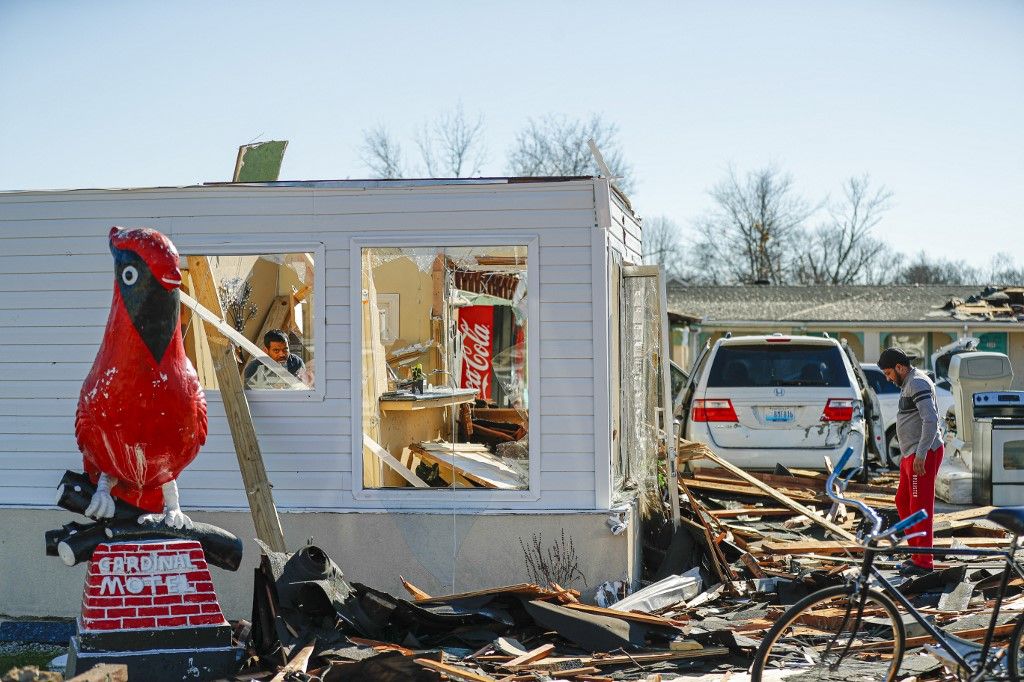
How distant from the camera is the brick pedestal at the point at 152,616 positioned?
19.1 feet

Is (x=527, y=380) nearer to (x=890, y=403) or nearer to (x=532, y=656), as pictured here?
(x=532, y=656)

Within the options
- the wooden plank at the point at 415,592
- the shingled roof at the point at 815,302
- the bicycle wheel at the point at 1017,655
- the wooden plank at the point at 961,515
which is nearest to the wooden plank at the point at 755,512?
the wooden plank at the point at 961,515

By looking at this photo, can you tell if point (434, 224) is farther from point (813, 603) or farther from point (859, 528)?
point (859, 528)

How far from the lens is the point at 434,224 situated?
8.31 meters

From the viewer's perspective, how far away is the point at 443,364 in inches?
330

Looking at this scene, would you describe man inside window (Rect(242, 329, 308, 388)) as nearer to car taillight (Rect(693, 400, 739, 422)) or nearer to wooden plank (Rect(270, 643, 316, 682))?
wooden plank (Rect(270, 643, 316, 682))

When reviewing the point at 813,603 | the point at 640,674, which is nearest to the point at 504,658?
the point at 640,674

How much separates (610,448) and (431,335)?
1.61 metres

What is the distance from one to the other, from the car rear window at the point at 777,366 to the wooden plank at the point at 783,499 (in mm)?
941

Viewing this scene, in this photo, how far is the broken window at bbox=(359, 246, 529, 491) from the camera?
831 cm

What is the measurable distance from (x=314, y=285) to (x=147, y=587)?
3096mm

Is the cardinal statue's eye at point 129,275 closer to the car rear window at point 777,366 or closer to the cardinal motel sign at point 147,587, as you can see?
the cardinal motel sign at point 147,587

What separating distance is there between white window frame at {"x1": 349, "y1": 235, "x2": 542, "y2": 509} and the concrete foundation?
0.40ft

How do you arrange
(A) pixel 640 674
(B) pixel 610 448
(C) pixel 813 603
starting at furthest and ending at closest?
1. (B) pixel 610 448
2. (A) pixel 640 674
3. (C) pixel 813 603
